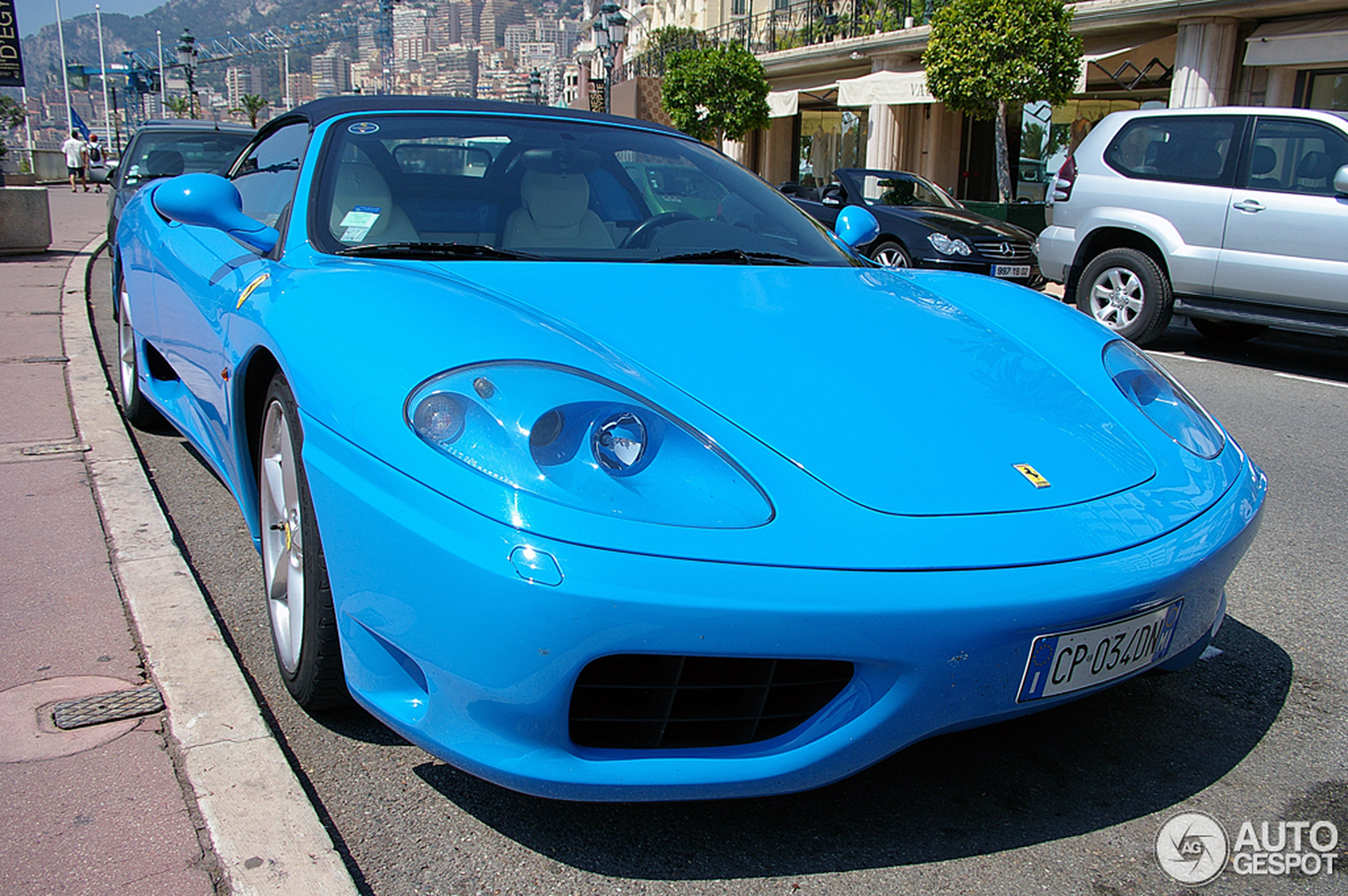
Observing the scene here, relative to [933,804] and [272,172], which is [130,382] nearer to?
[272,172]

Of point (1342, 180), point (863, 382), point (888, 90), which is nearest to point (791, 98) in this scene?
point (888, 90)

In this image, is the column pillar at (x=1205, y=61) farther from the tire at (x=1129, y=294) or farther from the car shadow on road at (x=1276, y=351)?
the tire at (x=1129, y=294)

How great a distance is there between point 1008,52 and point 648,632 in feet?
49.2

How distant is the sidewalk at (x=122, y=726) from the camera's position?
180cm

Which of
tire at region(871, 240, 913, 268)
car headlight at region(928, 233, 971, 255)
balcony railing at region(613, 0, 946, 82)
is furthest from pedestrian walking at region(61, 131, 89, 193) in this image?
car headlight at region(928, 233, 971, 255)

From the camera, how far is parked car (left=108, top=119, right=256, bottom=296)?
9492mm

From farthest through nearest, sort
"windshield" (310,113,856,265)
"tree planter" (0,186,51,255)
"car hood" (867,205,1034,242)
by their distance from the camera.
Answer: "tree planter" (0,186,51,255) < "car hood" (867,205,1034,242) < "windshield" (310,113,856,265)

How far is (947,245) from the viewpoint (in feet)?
34.7

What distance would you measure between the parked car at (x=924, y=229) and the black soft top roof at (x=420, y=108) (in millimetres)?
6865

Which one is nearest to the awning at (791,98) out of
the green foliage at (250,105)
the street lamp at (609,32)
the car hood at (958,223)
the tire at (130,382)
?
the street lamp at (609,32)

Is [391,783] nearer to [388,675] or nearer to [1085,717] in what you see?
[388,675]

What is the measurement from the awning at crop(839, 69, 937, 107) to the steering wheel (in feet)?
59.0

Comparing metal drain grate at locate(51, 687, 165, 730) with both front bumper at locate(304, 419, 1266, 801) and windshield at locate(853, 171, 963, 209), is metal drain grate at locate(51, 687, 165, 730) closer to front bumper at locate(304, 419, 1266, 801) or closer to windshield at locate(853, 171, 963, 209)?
front bumper at locate(304, 419, 1266, 801)

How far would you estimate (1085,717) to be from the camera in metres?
2.40
